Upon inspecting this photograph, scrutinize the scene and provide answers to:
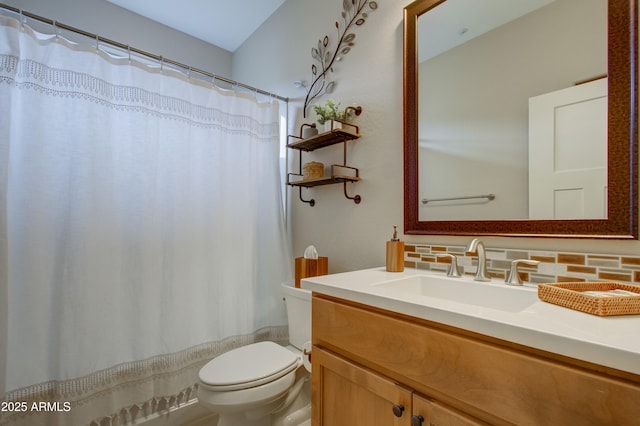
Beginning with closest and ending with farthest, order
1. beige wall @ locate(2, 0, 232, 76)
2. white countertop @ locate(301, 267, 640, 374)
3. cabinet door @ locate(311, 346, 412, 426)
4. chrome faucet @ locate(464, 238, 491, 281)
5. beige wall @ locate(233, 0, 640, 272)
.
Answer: white countertop @ locate(301, 267, 640, 374) < cabinet door @ locate(311, 346, 412, 426) < chrome faucet @ locate(464, 238, 491, 281) < beige wall @ locate(233, 0, 640, 272) < beige wall @ locate(2, 0, 232, 76)

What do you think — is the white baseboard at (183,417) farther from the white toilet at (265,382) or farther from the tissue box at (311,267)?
the tissue box at (311,267)

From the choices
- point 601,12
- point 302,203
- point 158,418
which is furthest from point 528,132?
point 158,418

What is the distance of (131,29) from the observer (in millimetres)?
2229

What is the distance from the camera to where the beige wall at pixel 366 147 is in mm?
1387

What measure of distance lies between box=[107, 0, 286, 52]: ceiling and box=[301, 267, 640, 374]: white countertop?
90.7 inches

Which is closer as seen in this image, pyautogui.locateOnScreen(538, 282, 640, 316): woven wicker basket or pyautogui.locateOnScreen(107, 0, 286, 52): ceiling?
pyautogui.locateOnScreen(538, 282, 640, 316): woven wicker basket

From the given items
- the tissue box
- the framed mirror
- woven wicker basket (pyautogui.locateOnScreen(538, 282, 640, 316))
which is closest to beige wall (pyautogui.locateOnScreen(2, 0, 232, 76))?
the framed mirror

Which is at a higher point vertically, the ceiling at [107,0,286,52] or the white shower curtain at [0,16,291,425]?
the ceiling at [107,0,286,52]

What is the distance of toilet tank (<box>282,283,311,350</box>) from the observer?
1460 millimetres

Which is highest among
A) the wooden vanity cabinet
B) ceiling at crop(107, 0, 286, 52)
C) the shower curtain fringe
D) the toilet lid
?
ceiling at crop(107, 0, 286, 52)

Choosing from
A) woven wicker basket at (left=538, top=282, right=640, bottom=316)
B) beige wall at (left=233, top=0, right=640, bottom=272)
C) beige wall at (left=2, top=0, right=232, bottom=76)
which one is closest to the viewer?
woven wicker basket at (left=538, top=282, right=640, bottom=316)

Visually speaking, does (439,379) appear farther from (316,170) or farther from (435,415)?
(316,170)

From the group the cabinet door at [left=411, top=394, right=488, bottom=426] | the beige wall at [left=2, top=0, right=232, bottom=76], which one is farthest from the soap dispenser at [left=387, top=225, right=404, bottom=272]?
the beige wall at [left=2, top=0, right=232, bottom=76]

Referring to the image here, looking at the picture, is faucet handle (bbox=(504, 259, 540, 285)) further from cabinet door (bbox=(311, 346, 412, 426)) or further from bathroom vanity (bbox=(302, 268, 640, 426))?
cabinet door (bbox=(311, 346, 412, 426))
